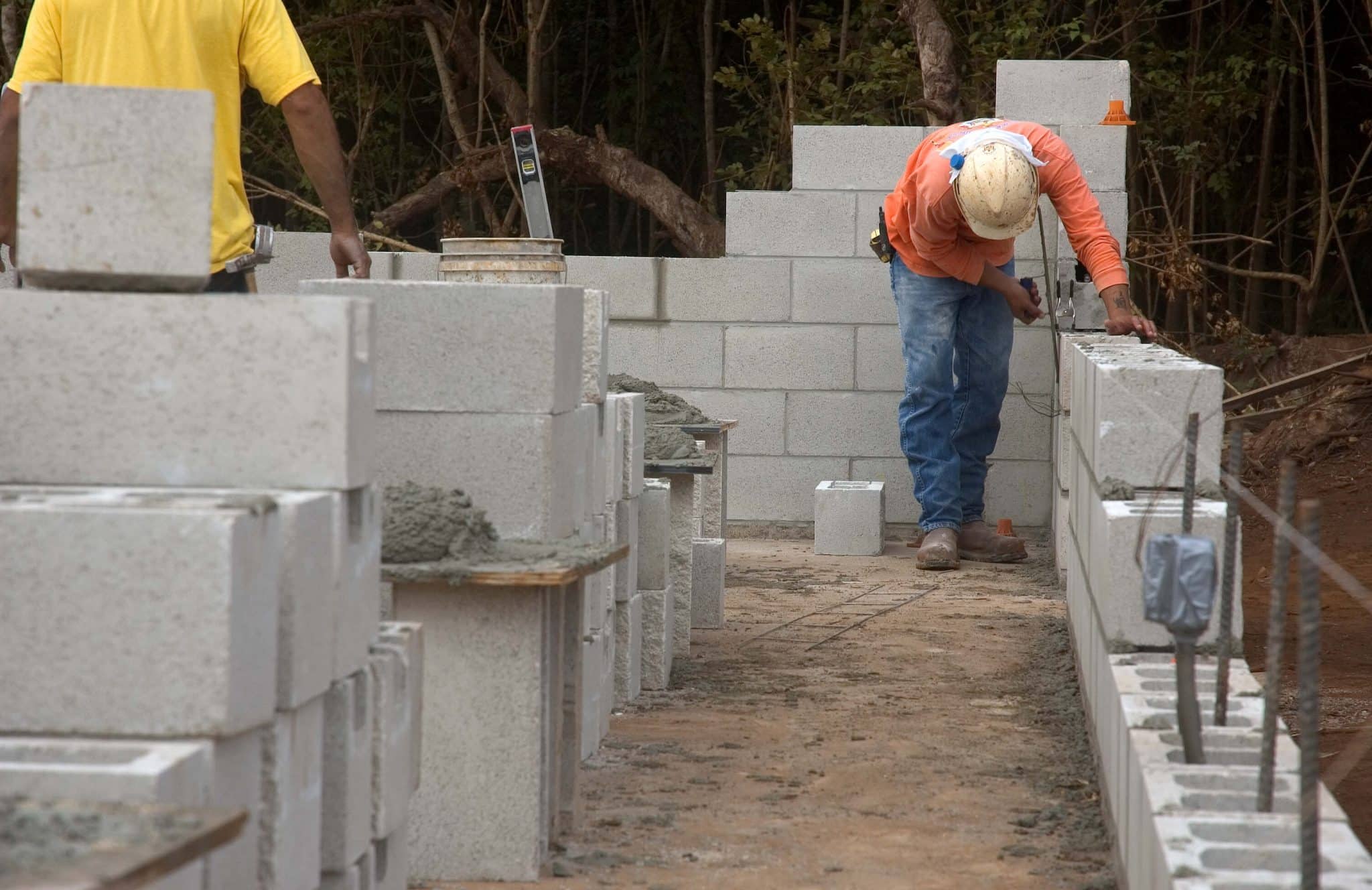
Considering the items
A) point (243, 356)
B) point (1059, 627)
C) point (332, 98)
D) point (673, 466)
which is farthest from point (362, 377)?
point (332, 98)

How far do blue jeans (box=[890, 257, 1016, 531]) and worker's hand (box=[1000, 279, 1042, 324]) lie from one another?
0.76 feet

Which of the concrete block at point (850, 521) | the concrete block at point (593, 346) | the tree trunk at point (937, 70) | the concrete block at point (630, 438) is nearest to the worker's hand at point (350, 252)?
the concrete block at point (593, 346)

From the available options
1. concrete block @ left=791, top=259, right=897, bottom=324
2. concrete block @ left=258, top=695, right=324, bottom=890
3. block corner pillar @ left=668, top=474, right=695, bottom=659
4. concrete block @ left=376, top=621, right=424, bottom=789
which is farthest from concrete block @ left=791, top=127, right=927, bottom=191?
concrete block @ left=258, top=695, right=324, bottom=890

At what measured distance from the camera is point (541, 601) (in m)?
3.29

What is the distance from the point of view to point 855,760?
168 inches

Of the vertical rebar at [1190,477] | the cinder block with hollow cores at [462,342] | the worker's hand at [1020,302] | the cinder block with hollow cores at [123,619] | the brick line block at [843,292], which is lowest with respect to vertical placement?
the cinder block with hollow cores at [123,619]

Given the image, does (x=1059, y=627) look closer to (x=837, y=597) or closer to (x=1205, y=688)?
(x=837, y=597)

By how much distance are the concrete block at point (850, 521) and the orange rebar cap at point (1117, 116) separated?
1.98 m

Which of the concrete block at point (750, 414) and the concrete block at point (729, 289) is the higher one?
the concrete block at point (729, 289)

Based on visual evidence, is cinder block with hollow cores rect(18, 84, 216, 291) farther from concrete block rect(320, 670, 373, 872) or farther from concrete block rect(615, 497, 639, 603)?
concrete block rect(615, 497, 639, 603)

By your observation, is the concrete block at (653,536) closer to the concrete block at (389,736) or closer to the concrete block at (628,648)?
the concrete block at (628,648)

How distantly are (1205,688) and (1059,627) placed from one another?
2929 millimetres

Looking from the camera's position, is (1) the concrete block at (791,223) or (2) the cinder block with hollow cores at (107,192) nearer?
(2) the cinder block with hollow cores at (107,192)

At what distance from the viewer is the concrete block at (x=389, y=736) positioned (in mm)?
2746
